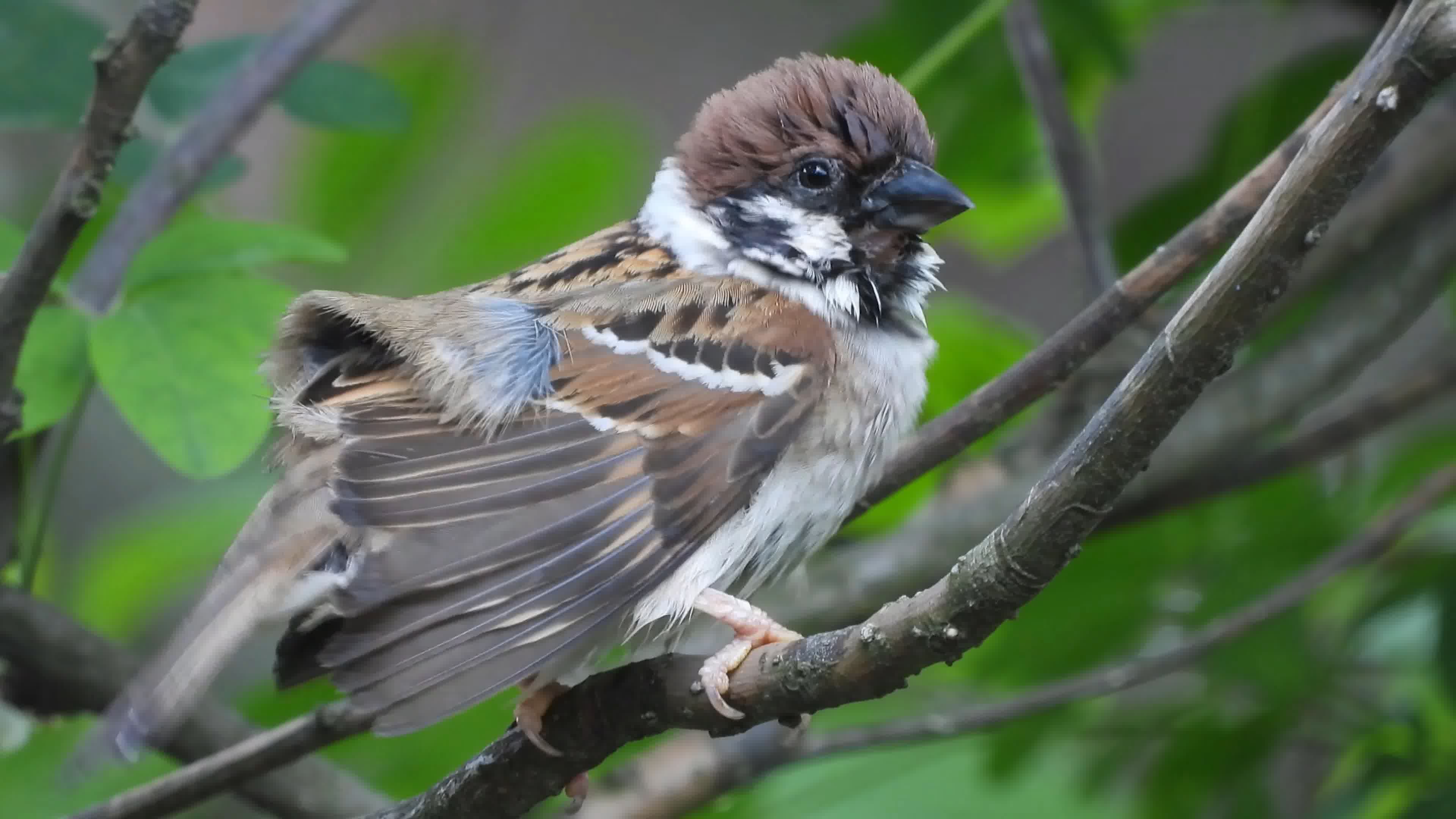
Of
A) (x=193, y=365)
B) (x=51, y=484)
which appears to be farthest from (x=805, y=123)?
(x=51, y=484)

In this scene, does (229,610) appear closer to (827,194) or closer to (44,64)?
(44,64)

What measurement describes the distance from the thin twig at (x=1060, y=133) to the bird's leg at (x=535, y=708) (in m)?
1.22

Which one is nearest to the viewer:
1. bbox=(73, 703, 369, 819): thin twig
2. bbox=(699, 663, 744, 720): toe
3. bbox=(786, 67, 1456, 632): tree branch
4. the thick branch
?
the thick branch

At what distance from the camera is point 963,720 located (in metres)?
2.74

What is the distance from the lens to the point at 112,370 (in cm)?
213

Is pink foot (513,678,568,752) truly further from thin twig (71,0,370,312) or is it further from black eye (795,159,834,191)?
black eye (795,159,834,191)

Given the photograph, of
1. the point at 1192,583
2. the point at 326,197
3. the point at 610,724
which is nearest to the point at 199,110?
the point at 326,197

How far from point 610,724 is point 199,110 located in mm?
1194

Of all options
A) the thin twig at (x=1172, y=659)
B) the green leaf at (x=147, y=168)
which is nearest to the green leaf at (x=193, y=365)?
the green leaf at (x=147, y=168)

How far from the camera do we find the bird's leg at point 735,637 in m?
1.88

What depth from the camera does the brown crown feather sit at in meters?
2.61

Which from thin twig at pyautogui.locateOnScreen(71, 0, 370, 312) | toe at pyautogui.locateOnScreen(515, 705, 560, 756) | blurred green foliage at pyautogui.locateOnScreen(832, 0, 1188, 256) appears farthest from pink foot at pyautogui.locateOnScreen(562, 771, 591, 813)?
blurred green foliage at pyautogui.locateOnScreen(832, 0, 1188, 256)

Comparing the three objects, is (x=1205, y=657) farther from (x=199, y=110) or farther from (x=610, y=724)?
(x=199, y=110)

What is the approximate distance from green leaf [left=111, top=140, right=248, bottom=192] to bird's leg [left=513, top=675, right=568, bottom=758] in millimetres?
959
